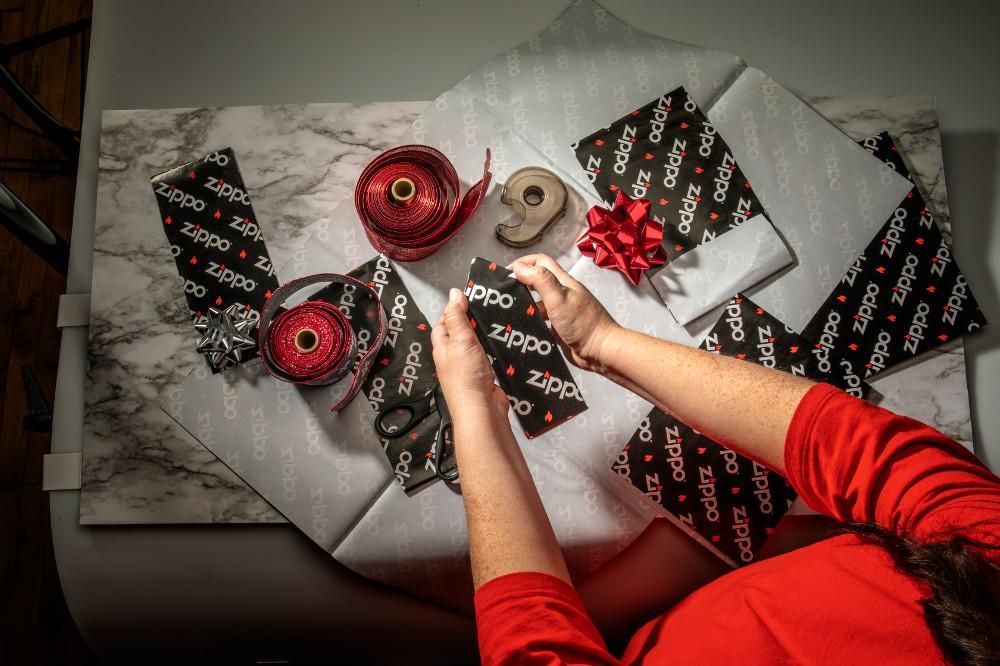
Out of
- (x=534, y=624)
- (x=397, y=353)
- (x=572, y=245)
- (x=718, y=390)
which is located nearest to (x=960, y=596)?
(x=718, y=390)

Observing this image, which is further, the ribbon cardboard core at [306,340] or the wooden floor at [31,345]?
the wooden floor at [31,345]

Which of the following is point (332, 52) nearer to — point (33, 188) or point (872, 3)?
point (33, 188)

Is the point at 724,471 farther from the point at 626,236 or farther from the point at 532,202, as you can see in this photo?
the point at 532,202

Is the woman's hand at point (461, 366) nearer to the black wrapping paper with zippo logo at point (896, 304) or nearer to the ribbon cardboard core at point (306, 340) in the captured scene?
the ribbon cardboard core at point (306, 340)

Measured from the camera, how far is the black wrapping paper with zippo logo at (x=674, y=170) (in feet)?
4.30

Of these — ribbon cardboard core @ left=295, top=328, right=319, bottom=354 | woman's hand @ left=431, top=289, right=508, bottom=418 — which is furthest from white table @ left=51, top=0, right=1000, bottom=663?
woman's hand @ left=431, top=289, right=508, bottom=418

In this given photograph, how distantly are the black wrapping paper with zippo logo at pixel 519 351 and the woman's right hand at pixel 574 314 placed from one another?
64 mm

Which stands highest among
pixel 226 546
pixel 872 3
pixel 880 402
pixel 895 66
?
pixel 872 3

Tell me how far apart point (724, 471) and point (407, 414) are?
0.67 meters

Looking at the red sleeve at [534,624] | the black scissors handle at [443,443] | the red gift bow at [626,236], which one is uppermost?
the red gift bow at [626,236]

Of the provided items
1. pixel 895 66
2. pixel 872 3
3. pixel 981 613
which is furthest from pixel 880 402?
pixel 872 3

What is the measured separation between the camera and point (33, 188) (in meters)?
1.94

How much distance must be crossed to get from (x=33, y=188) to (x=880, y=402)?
2.53m

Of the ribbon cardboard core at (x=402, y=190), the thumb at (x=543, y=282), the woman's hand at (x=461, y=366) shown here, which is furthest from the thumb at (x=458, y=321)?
the ribbon cardboard core at (x=402, y=190)
